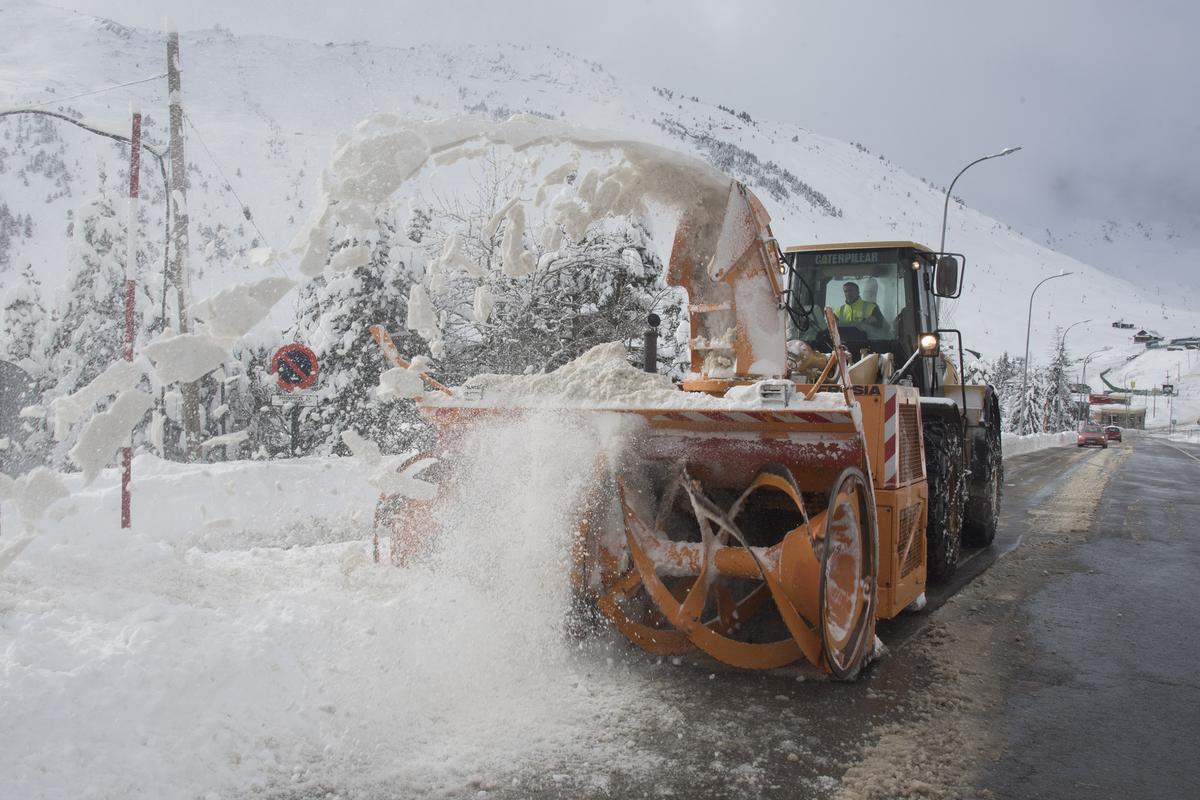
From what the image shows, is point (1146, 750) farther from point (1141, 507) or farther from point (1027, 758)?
point (1141, 507)

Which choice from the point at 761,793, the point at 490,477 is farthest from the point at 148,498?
the point at 761,793

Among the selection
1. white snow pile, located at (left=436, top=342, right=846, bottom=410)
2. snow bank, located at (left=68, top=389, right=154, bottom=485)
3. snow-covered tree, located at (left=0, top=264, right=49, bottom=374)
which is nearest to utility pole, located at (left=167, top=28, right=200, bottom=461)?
snow bank, located at (left=68, top=389, right=154, bottom=485)

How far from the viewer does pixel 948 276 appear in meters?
6.77

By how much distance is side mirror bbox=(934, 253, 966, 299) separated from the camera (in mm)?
6750

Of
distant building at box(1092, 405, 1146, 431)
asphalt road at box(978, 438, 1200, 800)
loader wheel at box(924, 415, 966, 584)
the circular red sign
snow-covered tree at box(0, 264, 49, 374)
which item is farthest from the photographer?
distant building at box(1092, 405, 1146, 431)

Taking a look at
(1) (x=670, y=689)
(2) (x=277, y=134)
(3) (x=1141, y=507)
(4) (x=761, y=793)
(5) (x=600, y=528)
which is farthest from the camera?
(2) (x=277, y=134)

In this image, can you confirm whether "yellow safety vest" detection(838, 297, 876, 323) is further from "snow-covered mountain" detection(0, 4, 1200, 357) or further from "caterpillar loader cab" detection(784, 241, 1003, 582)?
"snow-covered mountain" detection(0, 4, 1200, 357)

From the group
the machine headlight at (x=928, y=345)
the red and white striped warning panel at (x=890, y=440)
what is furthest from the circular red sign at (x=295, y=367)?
the red and white striped warning panel at (x=890, y=440)

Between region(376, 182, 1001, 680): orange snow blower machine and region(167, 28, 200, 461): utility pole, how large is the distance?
5738 millimetres

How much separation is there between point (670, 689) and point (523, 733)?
875 millimetres

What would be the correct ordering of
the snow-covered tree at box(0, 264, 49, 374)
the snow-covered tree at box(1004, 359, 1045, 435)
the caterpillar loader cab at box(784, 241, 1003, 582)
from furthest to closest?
the snow-covered tree at box(1004, 359, 1045, 435), the snow-covered tree at box(0, 264, 49, 374), the caterpillar loader cab at box(784, 241, 1003, 582)

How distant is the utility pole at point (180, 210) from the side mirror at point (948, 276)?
753 centimetres

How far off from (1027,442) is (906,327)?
34.7 meters

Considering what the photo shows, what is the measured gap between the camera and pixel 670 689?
4.25 m
